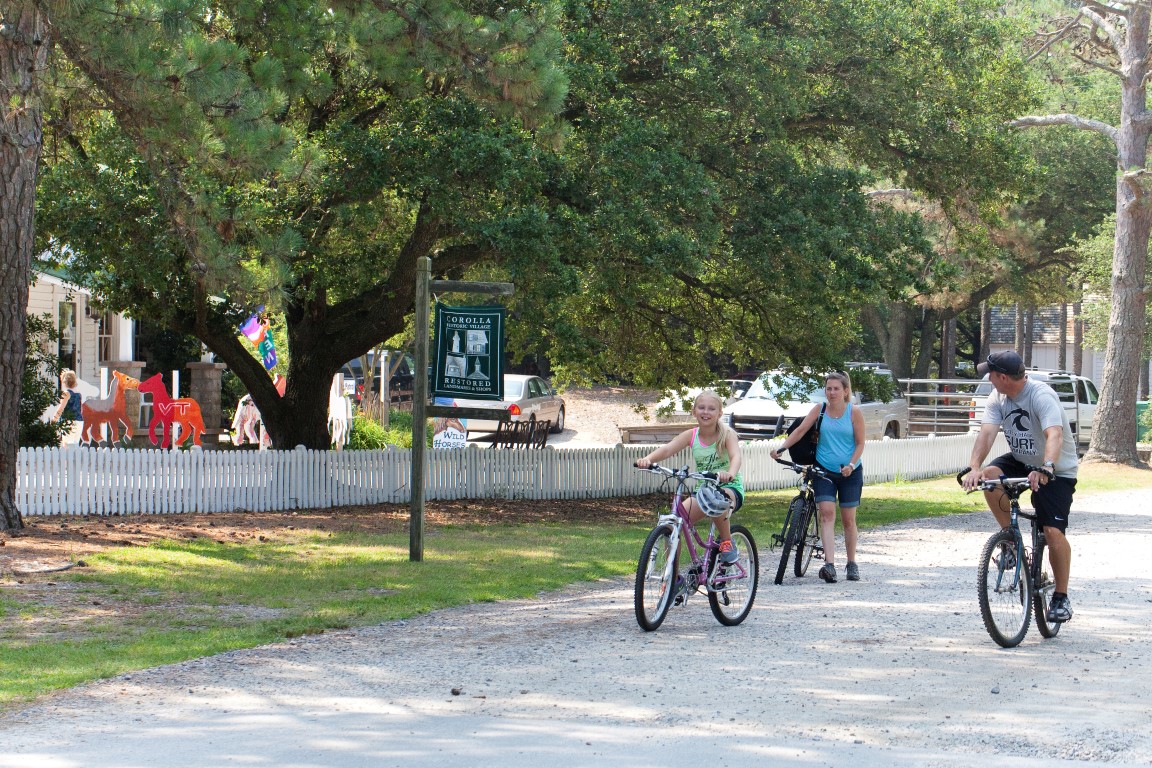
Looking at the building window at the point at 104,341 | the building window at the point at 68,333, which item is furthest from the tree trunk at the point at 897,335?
the building window at the point at 68,333

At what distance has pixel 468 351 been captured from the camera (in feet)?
44.2

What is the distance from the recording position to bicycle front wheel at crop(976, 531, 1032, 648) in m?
7.69

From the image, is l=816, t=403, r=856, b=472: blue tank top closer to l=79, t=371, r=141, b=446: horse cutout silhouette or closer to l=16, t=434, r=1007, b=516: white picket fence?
l=16, t=434, r=1007, b=516: white picket fence

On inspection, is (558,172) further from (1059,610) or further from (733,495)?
(1059,610)

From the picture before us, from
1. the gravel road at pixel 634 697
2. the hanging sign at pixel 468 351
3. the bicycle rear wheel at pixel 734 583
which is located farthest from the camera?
the hanging sign at pixel 468 351

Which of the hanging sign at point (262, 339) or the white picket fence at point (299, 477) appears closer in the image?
the white picket fence at point (299, 477)

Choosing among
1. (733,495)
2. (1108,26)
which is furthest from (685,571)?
(1108,26)

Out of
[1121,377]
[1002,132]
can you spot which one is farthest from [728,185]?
[1121,377]

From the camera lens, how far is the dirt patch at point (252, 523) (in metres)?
11.8

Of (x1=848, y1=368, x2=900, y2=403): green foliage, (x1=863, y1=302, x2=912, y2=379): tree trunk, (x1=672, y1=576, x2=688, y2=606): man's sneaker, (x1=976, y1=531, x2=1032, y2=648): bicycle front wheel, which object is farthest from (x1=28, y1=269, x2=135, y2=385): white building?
(x1=863, y1=302, x2=912, y2=379): tree trunk

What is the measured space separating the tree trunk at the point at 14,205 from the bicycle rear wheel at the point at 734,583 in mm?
7487

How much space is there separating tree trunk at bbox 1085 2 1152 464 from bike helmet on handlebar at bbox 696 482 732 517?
19.8 metres

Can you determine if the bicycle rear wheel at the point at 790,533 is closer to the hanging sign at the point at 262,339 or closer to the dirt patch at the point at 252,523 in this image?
the dirt patch at the point at 252,523

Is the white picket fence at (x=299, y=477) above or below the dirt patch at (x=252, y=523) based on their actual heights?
above
